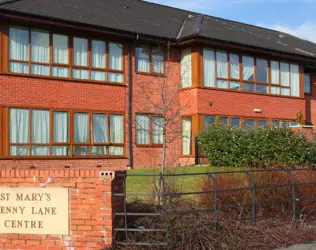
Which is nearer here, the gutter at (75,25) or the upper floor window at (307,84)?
the gutter at (75,25)

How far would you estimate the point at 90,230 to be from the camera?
789 centimetres

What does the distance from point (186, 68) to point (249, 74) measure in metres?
3.20

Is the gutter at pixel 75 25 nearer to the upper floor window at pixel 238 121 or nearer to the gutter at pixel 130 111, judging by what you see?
the gutter at pixel 130 111

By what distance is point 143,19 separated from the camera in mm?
22828

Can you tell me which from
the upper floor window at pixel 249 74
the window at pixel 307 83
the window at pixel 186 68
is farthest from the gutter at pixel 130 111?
the window at pixel 307 83

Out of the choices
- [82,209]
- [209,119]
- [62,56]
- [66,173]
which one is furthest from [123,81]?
[82,209]

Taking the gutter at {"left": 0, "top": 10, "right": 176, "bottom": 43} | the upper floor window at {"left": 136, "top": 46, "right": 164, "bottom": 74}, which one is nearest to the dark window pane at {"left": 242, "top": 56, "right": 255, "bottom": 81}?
the upper floor window at {"left": 136, "top": 46, "right": 164, "bottom": 74}

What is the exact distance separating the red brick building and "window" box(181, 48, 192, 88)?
43 millimetres

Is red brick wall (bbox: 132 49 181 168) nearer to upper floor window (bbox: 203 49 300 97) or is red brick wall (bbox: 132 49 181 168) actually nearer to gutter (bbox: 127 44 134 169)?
gutter (bbox: 127 44 134 169)

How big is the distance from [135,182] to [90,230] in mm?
5852

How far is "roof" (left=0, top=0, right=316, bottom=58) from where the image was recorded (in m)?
18.8

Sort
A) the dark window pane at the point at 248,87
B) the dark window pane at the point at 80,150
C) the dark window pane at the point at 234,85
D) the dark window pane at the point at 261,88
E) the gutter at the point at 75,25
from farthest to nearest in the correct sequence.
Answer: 1. the dark window pane at the point at 261,88
2. the dark window pane at the point at 248,87
3. the dark window pane at the point at 234,85
4. the dark window pane at the point at 80,150
5. the gutter at the point at 75,25

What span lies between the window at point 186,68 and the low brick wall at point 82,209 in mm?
14332

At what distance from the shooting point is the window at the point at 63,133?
1795cm
